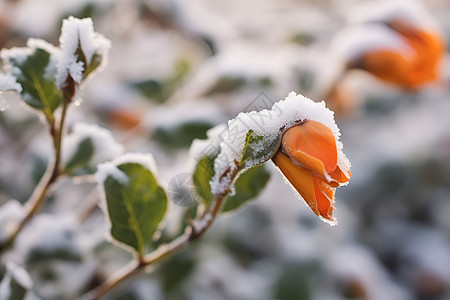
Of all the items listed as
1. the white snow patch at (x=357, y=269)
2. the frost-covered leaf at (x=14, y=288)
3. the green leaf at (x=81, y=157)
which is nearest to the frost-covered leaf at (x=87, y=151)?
the green leaf at (x=81, y=157)

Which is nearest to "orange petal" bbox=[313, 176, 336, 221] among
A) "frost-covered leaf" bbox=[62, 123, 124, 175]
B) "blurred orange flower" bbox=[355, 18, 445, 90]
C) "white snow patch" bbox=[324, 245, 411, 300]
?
"frost-covered leaf" bbox=[62, 123, 124, 175]

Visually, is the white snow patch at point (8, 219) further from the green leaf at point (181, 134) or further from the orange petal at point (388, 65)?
the orange petal at point (388, 65)

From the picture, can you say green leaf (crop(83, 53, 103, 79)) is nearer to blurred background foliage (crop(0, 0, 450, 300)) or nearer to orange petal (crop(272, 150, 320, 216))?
blurred background foliage (crop(0, 0, 450, 300))

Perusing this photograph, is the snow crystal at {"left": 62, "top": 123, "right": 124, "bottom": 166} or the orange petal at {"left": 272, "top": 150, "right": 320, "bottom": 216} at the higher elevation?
the orange petal at {"left": 272, "top": 150, "right": 320, "bottom": 216}

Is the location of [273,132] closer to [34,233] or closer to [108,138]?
[108,138]

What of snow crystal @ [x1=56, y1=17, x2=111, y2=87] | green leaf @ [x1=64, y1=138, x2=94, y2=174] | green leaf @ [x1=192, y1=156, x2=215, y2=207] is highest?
snow crystal @ [x1=56, y1=17, x2=111, y2=87]
